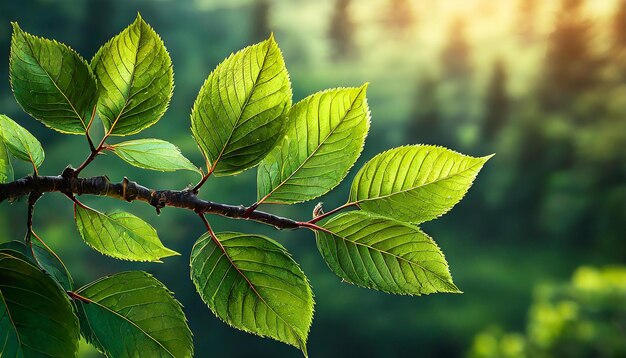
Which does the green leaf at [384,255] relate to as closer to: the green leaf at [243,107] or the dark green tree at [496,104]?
the green leaf at [243,107]

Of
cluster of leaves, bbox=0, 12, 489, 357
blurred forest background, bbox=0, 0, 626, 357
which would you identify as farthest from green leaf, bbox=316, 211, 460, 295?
blurred forest background, bbox=0, 0, 626, 357

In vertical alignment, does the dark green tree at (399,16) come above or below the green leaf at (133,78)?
above

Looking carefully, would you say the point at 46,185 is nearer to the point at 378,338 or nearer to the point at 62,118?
the point at 62,118

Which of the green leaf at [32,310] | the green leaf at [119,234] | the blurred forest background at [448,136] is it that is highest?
the blurred forest background at [448,136]

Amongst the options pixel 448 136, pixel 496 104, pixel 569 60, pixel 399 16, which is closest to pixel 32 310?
pixel 448 136

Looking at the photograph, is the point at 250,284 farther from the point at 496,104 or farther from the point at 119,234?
the point at 496,104

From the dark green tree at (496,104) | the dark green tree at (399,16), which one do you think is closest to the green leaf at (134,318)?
the dark green tree at (496,104)
